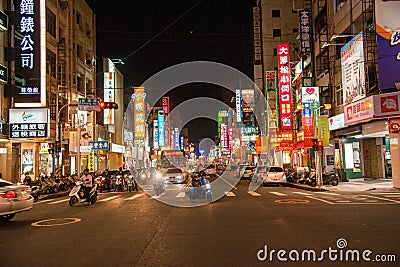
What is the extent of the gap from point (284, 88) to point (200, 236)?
34.7 metres

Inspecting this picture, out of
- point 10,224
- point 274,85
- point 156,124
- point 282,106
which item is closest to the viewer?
point 10,224

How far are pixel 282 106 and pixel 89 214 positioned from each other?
31500mm

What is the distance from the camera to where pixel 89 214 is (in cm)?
1484

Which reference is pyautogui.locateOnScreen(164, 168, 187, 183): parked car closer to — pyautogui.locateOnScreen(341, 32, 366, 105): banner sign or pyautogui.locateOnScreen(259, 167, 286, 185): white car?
pyautogui.locateOnScreen(259, 167, 286, 185): white car

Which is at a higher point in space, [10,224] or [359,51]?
[359,51]

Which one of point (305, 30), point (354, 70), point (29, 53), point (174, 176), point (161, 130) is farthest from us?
point (161, 130)

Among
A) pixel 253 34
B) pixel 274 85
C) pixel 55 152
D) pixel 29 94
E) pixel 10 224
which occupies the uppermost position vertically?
pixel 253 34

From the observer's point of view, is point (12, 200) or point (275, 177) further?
point (275, 177)

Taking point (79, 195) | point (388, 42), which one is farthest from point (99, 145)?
point (388, 42)

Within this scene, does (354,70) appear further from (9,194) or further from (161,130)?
(161,130)

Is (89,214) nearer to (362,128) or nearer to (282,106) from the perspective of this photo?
(362,128)

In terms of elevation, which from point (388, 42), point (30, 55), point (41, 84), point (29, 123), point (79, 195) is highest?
point (30, 55)

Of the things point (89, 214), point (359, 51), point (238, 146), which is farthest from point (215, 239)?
point (238, 146)

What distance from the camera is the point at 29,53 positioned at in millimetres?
29781
